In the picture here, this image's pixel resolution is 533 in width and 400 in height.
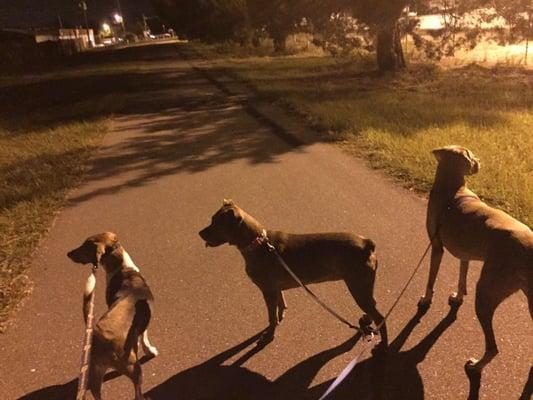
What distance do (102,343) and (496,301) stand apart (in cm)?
254

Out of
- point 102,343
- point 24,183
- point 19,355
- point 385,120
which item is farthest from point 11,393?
point 385,120

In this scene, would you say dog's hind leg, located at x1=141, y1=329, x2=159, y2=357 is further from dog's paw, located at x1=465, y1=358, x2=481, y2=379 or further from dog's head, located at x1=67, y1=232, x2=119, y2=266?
dog's paw, located at x1=465, y1=358, x2=481, y2=379

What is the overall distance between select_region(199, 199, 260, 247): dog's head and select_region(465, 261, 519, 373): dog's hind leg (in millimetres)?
1661

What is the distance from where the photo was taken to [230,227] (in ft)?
12.1

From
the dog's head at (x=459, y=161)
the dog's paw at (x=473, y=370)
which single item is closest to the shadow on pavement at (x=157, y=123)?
the dog's head at (x=459, y=161)

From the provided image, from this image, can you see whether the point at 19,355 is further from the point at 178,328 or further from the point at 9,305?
the point at 178,328

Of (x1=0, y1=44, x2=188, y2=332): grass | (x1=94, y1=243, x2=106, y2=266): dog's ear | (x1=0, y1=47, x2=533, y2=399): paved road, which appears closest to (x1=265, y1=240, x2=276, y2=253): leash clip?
(x1=0, y1=47, x2=533, y2=399): paved road

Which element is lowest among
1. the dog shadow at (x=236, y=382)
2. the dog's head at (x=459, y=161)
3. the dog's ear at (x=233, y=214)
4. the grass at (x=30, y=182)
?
the dog shadow at (x=236, y=382)

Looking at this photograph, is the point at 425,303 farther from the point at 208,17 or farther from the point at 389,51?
the point at 208,17

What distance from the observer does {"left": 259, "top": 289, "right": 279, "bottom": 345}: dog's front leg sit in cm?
384

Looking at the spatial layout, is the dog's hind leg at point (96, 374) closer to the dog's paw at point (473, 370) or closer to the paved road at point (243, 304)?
the paved road at point (243, 304)

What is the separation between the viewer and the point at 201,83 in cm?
2250

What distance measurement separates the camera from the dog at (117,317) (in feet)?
9.72

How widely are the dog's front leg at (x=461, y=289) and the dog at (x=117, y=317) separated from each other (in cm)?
260
